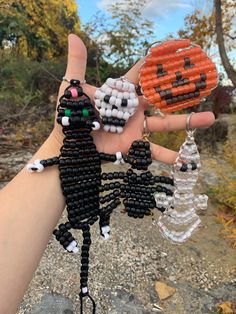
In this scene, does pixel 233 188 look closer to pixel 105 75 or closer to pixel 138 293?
pixel 138 293

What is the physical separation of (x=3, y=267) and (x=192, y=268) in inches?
63.9

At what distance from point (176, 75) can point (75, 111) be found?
329 millimetres

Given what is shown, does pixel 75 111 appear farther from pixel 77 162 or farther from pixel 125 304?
pixel 125 304

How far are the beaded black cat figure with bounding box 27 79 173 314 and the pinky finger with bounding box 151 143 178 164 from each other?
0.12 feet

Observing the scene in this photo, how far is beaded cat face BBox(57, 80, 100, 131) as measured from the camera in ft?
3.67

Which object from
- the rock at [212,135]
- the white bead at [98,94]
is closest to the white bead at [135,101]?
the white bead at [98,94]

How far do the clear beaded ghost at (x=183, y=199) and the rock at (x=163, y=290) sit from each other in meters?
0.95

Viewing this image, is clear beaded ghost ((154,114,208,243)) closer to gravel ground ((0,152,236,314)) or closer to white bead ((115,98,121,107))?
white bead ((115,98,121,107))

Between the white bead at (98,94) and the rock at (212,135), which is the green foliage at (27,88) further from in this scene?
the white bead at (98,94)

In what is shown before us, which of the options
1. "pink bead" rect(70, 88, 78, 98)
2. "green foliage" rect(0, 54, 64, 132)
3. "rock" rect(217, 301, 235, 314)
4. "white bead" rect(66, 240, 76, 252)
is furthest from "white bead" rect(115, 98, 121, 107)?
"green foliage" rect(0, 54, 64, 132)

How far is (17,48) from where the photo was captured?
8.12m

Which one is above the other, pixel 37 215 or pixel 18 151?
pixel 37 215

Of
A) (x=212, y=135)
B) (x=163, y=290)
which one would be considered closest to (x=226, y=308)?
(x=163, y=290)

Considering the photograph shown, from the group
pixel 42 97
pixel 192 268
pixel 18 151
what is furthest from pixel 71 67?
pixel 42 97
